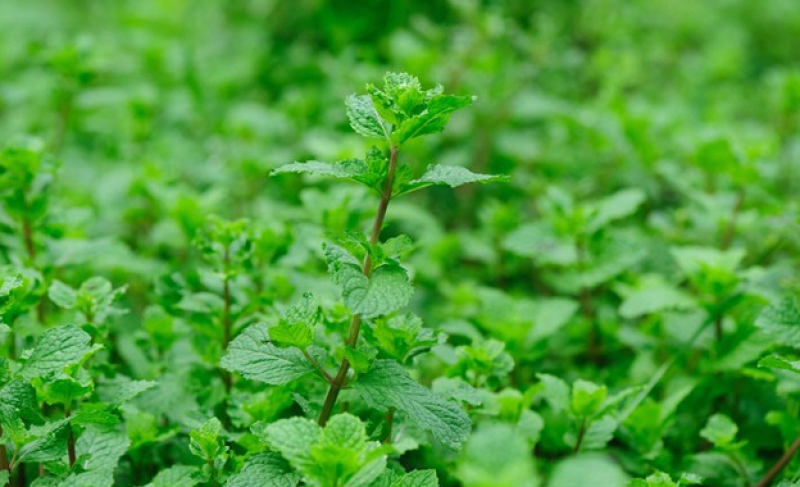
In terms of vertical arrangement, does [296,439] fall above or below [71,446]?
above

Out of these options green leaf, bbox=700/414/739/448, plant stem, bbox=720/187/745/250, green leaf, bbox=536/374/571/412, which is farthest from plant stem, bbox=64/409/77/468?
plant stem, bbox=720/187/745/250

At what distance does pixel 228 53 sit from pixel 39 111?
0.96m

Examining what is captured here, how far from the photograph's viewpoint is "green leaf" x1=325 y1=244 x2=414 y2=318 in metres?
1.13

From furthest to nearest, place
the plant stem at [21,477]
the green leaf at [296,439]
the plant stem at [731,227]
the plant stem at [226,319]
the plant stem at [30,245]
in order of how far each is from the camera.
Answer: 1. the plant stem at [731,227]
2. the plant stem at [30,245]
3. the plant stem at [226,319]
4. the plant stem at [21,477]
5. the green leaf at [296,439]

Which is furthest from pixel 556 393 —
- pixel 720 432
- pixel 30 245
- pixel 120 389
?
pixel 30 245

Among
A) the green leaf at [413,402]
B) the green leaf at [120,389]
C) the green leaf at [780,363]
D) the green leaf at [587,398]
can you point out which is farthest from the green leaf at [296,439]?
the green leaf at [780,363]

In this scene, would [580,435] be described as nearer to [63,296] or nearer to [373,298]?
[373,298]

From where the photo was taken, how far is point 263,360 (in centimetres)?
123

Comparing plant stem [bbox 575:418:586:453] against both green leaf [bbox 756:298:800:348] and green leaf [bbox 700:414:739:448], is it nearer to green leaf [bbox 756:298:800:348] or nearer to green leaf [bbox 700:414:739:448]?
green leaf [bbox 700:414:739:448]

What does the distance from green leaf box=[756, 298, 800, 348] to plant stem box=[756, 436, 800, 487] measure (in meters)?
0.18

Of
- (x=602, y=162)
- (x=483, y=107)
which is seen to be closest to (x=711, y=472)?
(x=602, y=162)

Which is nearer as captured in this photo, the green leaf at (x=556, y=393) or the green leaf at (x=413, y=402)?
the green leaf at (x=413, y=402)

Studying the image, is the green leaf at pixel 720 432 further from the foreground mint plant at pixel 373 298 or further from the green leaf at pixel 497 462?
the green leaf at pixel 497 462

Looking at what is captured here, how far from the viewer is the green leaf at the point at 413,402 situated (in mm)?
1198
